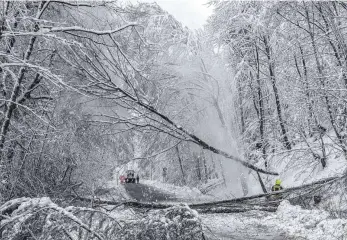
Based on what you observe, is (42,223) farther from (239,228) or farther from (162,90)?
(162,90)

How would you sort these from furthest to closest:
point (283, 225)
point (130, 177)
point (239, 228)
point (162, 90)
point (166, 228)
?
point (130, 177) < point (162, 90) < point (239, 228) < point (283, 225) < point (166, 228)

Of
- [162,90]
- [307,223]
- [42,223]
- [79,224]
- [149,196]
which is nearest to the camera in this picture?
[79,224]

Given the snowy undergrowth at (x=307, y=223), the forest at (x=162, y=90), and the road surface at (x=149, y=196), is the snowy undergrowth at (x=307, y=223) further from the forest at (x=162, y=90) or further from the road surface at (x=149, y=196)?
the road surface at (x=149, y=196)

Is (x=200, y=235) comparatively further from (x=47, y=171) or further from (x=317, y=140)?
(x=317, y=140)

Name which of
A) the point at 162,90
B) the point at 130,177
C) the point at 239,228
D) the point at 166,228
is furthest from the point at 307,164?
the point at 130,177

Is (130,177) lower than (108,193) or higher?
higher

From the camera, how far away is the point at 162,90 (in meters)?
12.8

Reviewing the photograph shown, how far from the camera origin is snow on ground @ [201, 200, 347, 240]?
8.48 metres

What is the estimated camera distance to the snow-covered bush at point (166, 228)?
4.43m

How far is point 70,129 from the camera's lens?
9.89 metres

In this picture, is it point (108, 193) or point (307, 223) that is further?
point (108, 193)

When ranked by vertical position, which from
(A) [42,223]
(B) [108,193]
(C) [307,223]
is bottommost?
(C) [307,223]

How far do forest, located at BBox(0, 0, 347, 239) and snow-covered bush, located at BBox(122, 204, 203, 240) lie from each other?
2296 mm

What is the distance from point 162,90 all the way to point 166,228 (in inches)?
340
